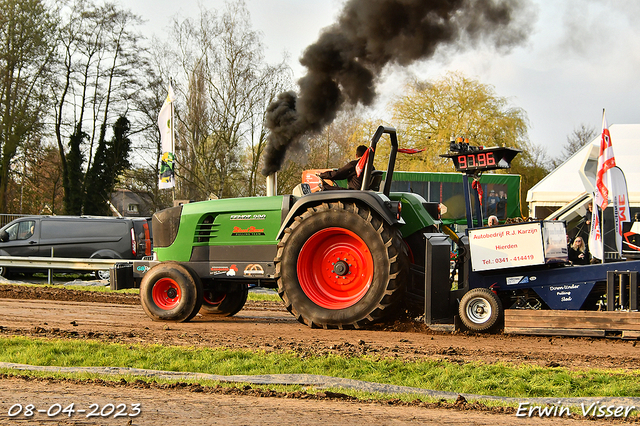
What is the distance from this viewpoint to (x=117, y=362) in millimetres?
5805

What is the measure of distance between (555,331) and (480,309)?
85cm

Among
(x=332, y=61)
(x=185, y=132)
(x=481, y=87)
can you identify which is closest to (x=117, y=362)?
(x=332, y=61)

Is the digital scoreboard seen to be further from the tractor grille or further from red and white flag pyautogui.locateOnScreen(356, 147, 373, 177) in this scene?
the tractor grille

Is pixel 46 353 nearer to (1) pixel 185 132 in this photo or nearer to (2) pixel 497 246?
(2) pixel 497 246

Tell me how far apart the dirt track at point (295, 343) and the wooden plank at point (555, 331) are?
Result: 0.10 meters

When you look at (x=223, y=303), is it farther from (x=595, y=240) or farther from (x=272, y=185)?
(x=595, y=240)

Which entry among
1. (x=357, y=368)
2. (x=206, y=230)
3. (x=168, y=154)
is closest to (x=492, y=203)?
(x=168, y=154)

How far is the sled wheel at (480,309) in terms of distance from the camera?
289 inches

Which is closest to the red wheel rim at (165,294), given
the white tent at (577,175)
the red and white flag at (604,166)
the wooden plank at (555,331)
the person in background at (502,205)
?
the wooden plank at (555,331)

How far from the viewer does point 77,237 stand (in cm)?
1741

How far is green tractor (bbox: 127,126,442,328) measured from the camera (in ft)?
24.4

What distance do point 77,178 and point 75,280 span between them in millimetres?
17390

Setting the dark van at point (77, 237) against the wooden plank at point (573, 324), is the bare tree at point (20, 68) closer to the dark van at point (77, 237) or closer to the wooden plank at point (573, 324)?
the dark van at point (77, 237)

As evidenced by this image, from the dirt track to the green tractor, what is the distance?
37 centimetres
